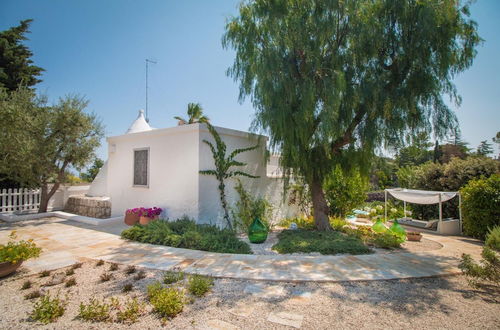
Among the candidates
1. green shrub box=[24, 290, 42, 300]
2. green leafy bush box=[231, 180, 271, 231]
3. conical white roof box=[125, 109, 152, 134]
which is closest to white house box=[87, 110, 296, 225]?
green leafy bush box=[231, 180, 271, 231]

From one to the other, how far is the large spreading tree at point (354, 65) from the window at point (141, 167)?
4.58 meters

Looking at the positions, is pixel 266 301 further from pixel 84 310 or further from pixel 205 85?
pixel 205 85

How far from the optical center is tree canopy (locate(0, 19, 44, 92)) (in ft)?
53.8

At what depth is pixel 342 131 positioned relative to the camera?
23.3 feet

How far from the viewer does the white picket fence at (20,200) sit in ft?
35.9

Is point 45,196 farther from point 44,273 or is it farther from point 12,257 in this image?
point 44,273

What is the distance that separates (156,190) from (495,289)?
861 cm

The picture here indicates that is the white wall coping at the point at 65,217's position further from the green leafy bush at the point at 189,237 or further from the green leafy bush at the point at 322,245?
the green leafy bush at the point at 322,245

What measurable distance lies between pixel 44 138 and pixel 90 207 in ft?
10.6

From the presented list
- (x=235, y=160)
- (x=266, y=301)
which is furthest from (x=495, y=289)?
(x=235, y=160)

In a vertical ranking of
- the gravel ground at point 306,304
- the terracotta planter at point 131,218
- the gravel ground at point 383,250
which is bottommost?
the gravel ground at point 383,250

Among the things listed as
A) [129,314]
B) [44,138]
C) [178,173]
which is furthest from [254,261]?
[44,138]

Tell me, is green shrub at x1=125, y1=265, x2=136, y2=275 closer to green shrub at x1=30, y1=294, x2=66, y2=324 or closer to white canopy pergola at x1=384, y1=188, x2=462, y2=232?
green shrub at x1=30, y1=294, x2=66, y2=324

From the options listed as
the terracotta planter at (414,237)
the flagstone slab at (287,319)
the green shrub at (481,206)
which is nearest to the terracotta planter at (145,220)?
the flagstone slab at (287,319)
